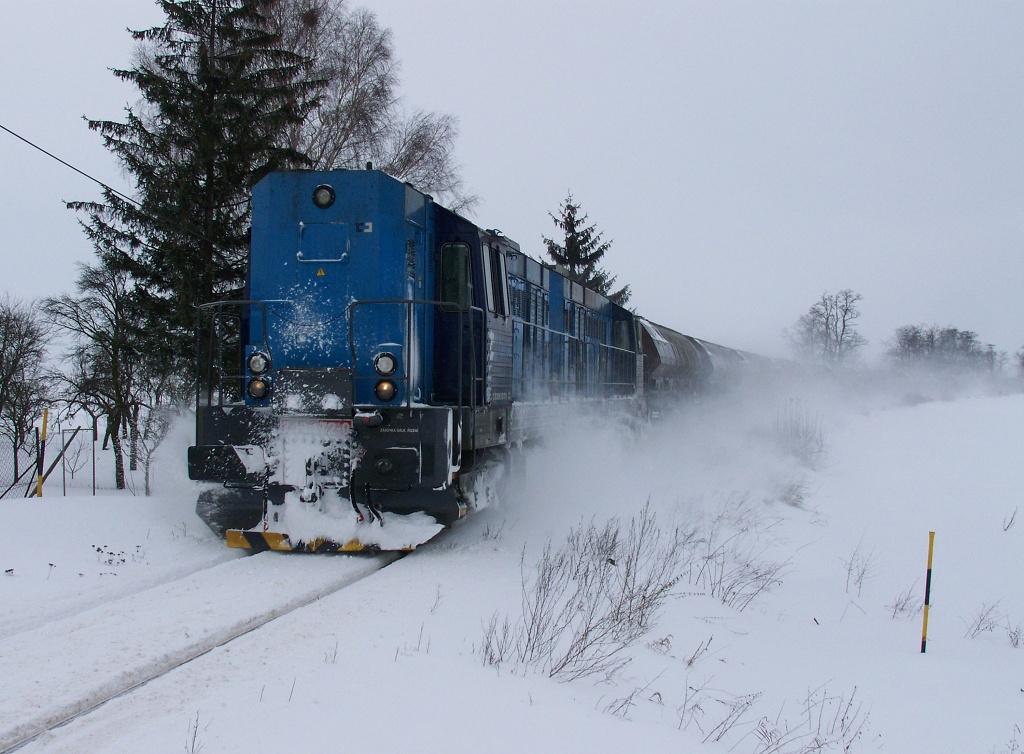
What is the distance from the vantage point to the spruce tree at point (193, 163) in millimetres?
13062

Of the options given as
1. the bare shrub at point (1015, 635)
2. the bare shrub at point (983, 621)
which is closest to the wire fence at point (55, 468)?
the bare shrub at point (983, 621)

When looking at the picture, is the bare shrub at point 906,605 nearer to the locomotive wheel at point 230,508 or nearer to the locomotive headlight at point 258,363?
the locomotive wheel at point 230,508

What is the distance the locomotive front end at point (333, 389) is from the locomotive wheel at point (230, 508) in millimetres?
11

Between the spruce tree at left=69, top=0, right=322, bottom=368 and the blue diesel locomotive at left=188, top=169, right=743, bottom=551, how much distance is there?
5746 mm

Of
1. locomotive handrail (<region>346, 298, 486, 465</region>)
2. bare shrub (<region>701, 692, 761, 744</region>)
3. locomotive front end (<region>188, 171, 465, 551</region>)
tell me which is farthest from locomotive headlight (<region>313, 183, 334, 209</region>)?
bare shrub (<region>701, 692, 761, 744</region>)

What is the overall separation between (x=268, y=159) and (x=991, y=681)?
12726 mm

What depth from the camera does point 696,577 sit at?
754 centimetres

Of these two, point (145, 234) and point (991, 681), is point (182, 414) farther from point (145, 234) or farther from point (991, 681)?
point (991, 681)

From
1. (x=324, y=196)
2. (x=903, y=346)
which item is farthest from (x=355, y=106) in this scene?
(x=903, y=346)

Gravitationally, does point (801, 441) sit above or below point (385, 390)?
below

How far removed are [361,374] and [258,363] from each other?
0.98 m

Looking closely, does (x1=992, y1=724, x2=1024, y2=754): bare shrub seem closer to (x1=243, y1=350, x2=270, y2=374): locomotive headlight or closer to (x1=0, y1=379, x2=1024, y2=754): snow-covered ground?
(x1=0, y1=379, x2=1024, y2=754): snow-covered ground

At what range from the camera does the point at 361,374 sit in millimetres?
7242

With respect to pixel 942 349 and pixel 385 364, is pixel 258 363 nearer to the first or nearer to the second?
pixel 385 364
